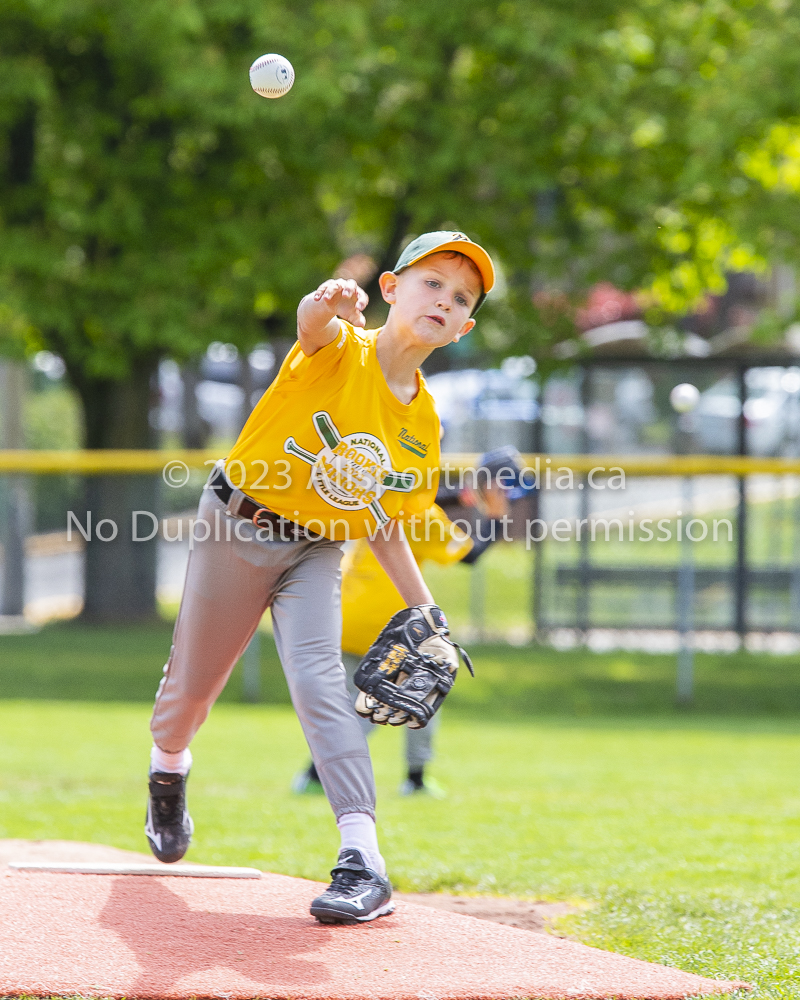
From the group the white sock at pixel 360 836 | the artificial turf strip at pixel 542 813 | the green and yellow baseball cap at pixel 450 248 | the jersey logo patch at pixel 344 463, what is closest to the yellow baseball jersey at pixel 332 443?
the jersey logo patch at pixel 344 463

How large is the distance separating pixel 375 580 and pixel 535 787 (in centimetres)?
166

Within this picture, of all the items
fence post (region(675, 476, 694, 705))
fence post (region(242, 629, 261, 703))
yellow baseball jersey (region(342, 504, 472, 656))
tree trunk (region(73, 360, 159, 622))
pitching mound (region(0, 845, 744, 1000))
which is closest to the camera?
pitching mound (region(0, 845, 744, 1000))

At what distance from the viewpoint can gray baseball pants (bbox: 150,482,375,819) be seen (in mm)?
3279

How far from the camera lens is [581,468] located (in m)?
9.72

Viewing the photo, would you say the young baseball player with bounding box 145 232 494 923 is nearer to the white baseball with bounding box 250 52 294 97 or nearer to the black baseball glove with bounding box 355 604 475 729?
the black baseball glove with bounding box 355 604 475 729

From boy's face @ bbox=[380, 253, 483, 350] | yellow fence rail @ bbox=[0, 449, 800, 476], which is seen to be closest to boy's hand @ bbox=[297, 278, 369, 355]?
boy's face @ bbox=[380, 253, 483, 350]

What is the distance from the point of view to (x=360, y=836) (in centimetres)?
325

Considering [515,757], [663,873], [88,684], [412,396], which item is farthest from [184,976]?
[88,684]

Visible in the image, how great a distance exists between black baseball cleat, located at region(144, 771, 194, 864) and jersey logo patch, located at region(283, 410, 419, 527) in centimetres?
106

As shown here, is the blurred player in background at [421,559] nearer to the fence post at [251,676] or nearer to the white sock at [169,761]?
the white sock at [169,761]

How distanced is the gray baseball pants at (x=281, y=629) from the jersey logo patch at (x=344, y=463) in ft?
0.70

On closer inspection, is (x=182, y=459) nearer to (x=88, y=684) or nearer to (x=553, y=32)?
(x=88, y=684)

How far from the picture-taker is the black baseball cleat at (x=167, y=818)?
3682 millimetres

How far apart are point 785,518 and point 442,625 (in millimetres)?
8749
